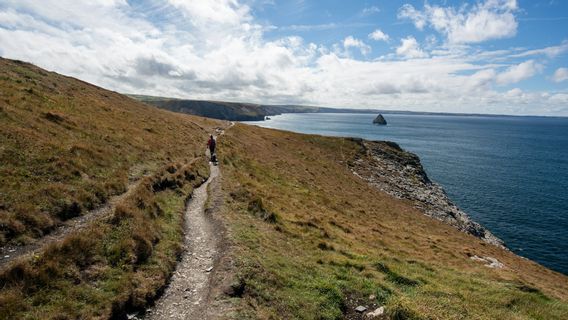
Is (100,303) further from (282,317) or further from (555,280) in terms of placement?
(555,280)

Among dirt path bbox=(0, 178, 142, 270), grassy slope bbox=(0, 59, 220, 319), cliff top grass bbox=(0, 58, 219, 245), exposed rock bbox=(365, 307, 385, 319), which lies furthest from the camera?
cliff top grass bbox=(0, 58, 219, 245)

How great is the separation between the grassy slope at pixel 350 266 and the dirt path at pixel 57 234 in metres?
7.23

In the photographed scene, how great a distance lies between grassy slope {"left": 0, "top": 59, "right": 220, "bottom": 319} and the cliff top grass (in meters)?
0.06

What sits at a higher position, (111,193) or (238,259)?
(111,193)

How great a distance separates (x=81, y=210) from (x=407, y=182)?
227 feet

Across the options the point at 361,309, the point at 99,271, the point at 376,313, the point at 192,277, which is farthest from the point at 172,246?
the point at 376,313

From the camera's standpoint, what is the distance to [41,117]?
95.1 ft

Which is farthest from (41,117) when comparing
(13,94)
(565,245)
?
(565,245)

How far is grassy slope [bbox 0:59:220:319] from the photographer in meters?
11.3

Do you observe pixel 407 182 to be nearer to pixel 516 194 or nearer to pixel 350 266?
pixel 516 194

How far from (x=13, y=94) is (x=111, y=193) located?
19.6 m

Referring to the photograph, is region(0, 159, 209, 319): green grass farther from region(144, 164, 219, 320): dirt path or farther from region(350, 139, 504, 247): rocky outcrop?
region(350, 139, 504, 247): rocky outcrop

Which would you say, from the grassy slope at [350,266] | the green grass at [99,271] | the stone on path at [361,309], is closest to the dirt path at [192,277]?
the green grass at [99,271]

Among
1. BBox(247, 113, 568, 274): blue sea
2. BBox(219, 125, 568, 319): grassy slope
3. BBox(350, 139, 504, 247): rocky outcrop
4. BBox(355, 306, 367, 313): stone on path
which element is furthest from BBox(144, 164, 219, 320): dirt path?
BBox(247, 113, 568, 274): blue sea
